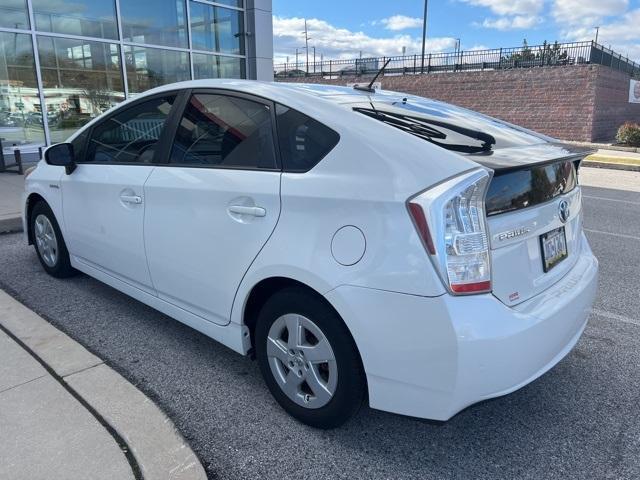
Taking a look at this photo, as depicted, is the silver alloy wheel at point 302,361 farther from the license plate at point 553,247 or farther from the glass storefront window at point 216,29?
the glass storefront window at point 216,29

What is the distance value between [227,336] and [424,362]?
46.7 inches

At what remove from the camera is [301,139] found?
2389 mm

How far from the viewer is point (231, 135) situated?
106 inches

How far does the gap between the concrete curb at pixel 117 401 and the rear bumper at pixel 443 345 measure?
0.89 m

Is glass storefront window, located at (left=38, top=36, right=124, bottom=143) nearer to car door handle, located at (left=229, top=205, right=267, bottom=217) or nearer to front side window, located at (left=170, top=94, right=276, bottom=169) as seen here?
front side window, located at (left=170, top=94, right=276, bottom=169)

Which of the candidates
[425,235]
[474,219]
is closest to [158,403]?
[425,235]

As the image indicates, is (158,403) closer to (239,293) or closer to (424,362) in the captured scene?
(239,293)

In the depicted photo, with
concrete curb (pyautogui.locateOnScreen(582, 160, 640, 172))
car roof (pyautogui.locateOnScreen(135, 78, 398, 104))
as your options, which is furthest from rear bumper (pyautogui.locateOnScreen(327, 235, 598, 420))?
concrete curb (pyautogui.locateOnScreen(582, 160, 640, 172))

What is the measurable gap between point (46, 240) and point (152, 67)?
1044cm

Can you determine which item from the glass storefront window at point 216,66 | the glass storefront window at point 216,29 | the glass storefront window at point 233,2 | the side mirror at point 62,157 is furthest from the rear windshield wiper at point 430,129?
the glass storefront window at point 233,2

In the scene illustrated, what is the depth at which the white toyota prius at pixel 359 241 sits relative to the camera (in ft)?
6.31

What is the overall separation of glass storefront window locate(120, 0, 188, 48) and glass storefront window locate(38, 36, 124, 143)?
2.37ft

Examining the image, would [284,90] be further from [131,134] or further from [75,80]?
[75,80]

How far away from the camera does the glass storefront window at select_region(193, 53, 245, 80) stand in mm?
14422
